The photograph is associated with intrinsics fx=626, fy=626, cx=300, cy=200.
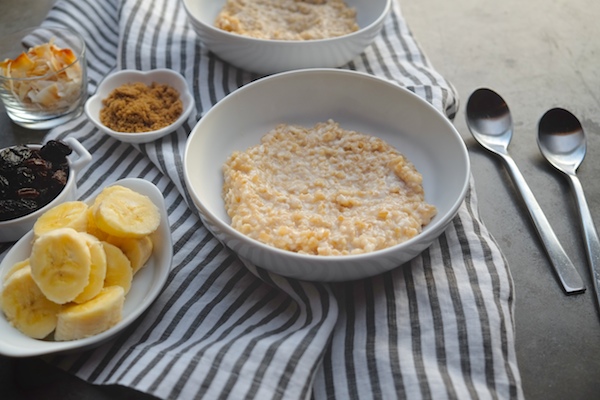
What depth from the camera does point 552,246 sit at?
1.61 meters

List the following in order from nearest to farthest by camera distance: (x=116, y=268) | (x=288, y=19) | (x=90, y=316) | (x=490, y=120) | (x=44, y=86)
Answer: (x=90, y=316), (x=116, y=268), (x=44, y=86), (x=490, y=120), (x=288, y=19)

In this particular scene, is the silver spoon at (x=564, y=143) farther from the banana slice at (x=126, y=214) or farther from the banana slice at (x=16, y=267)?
the banana slice at (x=16, y=267)

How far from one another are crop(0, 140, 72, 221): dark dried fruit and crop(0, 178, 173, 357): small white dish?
0.12 m

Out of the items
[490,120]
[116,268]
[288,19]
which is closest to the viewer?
[116,268]

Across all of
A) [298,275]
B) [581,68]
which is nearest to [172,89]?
[298,275]

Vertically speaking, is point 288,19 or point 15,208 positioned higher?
point 288,19

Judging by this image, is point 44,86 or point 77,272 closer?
point 77,272

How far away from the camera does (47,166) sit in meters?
1.63

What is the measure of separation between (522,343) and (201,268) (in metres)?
0.79

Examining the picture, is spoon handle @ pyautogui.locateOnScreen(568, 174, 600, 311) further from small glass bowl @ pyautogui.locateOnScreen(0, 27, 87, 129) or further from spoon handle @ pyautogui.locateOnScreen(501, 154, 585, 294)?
small glass bowl @ pyautogui.locateOnScreen(0, 27, 87, 129)

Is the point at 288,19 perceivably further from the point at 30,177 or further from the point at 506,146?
the point at 30,177

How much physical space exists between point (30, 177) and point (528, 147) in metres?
1.46

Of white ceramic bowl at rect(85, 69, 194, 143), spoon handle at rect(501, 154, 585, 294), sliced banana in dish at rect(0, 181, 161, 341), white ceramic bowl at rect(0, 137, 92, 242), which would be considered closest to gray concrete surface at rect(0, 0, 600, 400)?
spoon handle at rect(501, 154, 585, 294)

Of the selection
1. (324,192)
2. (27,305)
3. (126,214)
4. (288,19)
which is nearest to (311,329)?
(324,192)
